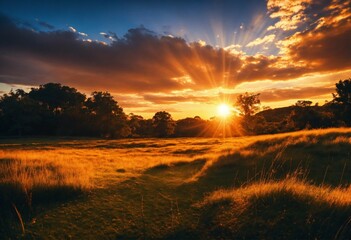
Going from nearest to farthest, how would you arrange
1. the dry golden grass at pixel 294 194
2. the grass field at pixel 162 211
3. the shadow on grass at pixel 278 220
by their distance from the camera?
the shadow on grass at pixel 278 220 → the grass field at pixel 162 211 → the dry golden grass at pixel 294 194

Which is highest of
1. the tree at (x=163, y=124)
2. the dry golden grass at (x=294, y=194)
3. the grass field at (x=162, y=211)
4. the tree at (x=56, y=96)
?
the tree at (x=56, y=96)

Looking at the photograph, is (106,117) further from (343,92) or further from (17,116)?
(343,92)

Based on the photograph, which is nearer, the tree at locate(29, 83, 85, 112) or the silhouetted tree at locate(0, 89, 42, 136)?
the silhouetted tree at locate(0, 89, 42, 136)

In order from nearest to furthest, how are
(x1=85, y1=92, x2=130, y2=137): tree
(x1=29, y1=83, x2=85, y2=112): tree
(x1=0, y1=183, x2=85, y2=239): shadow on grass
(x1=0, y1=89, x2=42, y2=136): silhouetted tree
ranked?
(x1=0, y1=183, x2=85, y2=239): shadow on grass < (x1=0, y1=89, x2=42, y2=136): silhouetted tree < (x1=85, y1=92, x2=130, y2=137): tree < (x1=29, y1=83, x2=85, y2=112): tree

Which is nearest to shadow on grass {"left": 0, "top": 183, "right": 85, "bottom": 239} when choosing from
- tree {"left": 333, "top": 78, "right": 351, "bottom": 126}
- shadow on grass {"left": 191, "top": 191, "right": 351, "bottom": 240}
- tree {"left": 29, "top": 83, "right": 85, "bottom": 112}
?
shadow on grass {"left": 191, "top": 191, "right": 351, "bottom": 240}

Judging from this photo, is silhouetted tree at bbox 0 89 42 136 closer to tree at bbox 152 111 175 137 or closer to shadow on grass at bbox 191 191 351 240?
tree at bbox 152 111 175 137

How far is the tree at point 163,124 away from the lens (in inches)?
4104

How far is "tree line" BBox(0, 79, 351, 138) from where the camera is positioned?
6819 cm

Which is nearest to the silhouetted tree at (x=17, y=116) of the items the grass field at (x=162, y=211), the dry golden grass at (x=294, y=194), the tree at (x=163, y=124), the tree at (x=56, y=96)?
the tree at (x=56, y=96)

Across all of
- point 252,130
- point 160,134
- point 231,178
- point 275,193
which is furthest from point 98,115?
point 275,193

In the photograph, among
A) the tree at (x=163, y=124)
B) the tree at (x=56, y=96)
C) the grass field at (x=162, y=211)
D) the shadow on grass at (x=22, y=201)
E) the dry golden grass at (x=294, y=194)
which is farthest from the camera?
the tree at (x=163, y=124)

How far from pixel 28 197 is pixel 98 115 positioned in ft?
279

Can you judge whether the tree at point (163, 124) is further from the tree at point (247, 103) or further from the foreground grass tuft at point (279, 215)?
the foreground grass tuft at point (279, 215)

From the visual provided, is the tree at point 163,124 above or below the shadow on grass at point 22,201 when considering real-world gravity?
above
